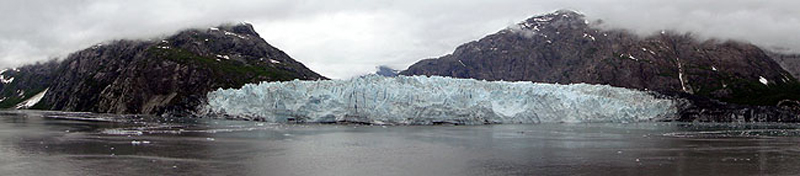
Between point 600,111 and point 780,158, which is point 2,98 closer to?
point 600,111

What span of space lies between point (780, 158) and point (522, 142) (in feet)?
32.3

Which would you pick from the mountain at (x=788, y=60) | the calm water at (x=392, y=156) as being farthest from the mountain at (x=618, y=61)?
the calm water at (x=392, y=156)

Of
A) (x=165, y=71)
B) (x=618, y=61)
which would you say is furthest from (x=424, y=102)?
(x=618, y=61)

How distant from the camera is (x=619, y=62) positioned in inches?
5340

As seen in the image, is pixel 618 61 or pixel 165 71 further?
pixel 618 61

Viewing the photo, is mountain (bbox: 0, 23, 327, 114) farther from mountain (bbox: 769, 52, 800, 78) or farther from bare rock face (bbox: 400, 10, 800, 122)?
mountain (bbox: 769, 52, 800, 78)

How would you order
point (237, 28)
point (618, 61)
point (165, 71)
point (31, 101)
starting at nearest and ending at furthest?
point (165, 71) → point (237, 28) → point (618, 61) → point (31, 101)

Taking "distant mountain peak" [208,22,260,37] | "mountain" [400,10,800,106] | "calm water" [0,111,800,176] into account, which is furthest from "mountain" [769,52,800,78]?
"calm water" [0,111,800,176]

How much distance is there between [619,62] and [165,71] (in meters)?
90.2

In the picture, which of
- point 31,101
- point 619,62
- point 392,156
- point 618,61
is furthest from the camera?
point 31,101

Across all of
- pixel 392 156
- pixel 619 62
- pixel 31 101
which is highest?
pixel 619 62

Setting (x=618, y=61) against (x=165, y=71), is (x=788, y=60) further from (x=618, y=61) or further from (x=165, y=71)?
(x=165, y=71)

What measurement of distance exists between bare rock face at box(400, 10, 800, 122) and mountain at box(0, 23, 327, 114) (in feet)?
196

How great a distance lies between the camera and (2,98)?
17100cm
